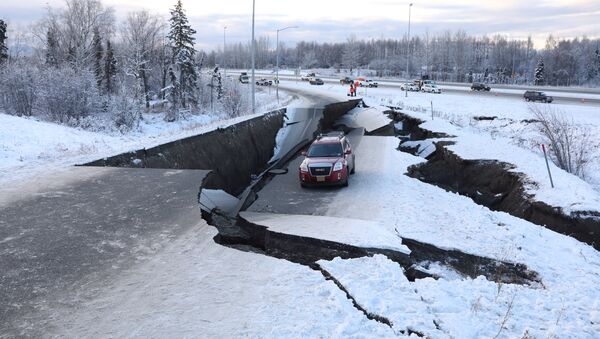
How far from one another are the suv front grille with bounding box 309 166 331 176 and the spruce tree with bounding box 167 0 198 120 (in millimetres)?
44880

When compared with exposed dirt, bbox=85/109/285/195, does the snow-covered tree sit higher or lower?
higher

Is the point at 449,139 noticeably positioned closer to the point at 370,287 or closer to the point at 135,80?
the point at 370,287

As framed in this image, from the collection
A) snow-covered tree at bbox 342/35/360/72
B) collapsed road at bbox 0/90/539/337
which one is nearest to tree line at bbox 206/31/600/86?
snow-covered tree at bbox 342/35/360/72

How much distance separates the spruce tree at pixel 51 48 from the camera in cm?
6245

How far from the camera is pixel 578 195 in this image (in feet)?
49.3

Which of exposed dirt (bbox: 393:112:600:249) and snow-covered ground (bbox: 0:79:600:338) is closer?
snow-covered ground (bbox: 0:79:600:338)

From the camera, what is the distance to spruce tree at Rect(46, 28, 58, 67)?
62453mm

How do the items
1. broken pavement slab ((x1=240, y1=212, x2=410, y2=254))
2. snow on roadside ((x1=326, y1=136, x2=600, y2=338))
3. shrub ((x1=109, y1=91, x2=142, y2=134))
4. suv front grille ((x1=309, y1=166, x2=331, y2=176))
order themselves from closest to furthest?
snow on roadside ((x1=326, y1=136, x2=600, y2=338))
broken pavement slab ((x1=240, y1=212, x2=410, y2=254))
suv front grille ((x1=309, y1=166, x2=331, y2=176))
shrub ((x1=109, y1=91, x2=142, y2=134))

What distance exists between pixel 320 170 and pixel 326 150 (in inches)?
53.8

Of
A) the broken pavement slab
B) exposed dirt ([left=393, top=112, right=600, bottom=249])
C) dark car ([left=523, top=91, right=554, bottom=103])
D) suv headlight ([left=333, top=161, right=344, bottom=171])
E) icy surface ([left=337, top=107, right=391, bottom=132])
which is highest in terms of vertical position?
dark car ([left=523, top=91, right=554, bottom=103])

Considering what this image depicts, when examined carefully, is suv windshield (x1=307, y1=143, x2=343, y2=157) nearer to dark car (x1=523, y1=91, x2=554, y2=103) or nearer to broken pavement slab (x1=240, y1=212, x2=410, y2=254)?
broken pavement slab (x1=240, y1=212, x2=410, y2=254)

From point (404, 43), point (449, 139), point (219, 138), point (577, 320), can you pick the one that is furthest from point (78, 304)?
point (404, 43)

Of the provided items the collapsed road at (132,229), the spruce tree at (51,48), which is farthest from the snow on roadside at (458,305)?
the spruce tree at (51,48)

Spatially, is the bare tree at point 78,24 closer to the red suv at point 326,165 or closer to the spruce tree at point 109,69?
the spruce tree at point 109,69
